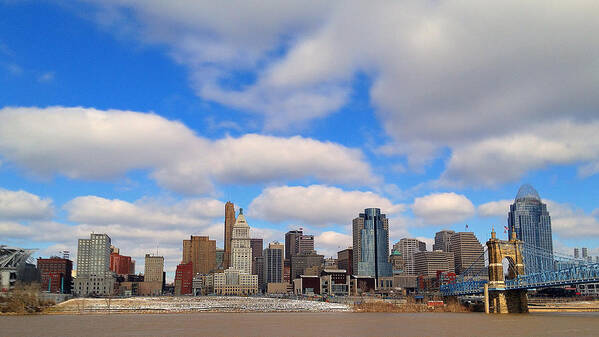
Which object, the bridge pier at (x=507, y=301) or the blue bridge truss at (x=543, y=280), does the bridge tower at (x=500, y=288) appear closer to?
the bridge pier at (x=507, y=301)

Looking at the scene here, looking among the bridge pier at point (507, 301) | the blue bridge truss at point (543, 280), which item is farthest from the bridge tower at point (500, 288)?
the blue bridge truss at point (543, 280)

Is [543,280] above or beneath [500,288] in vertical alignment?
above

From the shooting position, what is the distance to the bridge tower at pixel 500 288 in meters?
139

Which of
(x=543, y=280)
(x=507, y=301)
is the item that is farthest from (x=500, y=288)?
(x=543, y=280)

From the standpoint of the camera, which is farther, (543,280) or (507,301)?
(543,280)

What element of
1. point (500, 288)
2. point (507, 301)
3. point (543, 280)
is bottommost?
point (507, 301)

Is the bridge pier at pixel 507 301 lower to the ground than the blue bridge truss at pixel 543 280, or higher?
lower

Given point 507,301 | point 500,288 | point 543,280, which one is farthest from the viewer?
point 543,280

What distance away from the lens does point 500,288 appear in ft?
455

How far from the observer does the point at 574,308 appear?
178 m

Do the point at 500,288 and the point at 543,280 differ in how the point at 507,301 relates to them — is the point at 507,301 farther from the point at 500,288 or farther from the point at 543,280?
the point at 543,280

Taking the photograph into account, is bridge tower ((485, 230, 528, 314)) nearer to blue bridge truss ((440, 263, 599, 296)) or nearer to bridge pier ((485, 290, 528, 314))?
bridge pier ((485, 290, 528, 314))

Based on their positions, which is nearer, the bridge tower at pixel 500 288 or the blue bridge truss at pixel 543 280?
the blue bridge truss at pixel 543 280

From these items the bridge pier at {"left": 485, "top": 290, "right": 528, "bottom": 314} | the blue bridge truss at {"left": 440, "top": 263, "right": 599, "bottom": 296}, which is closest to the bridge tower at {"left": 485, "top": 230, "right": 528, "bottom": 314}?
the bridge pier at {"left": 485, "top": 290, "right": 528, "bottom": 314}
